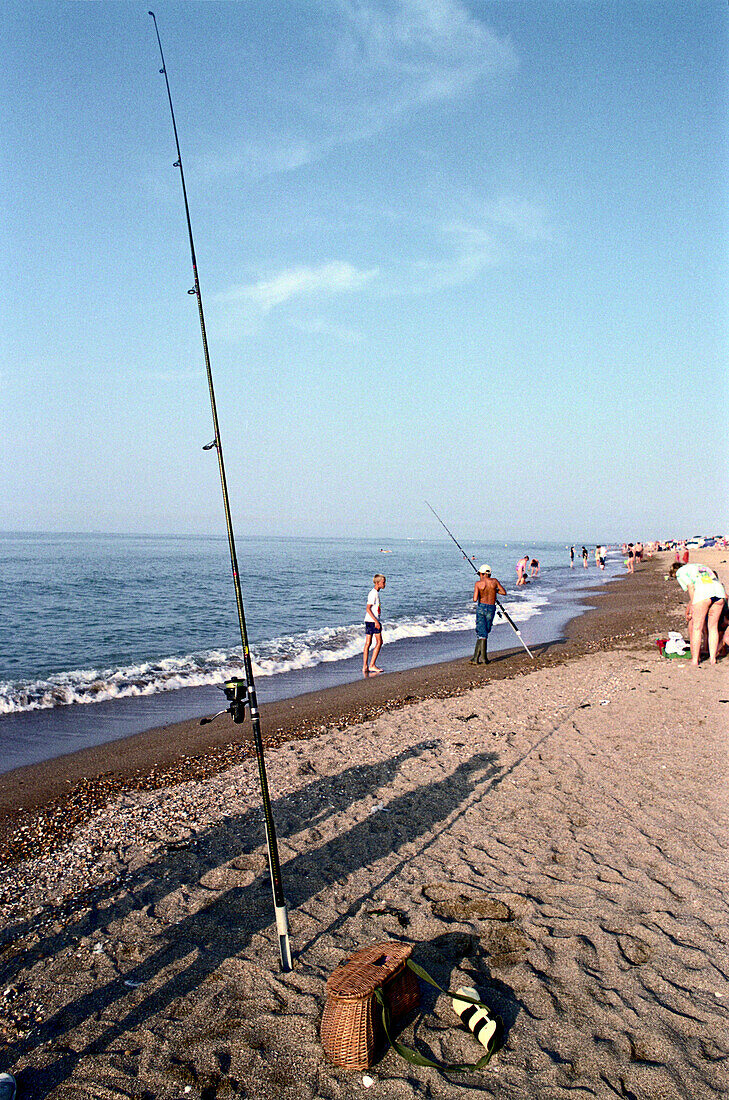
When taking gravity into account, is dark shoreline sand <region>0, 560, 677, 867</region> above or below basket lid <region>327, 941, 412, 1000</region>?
below

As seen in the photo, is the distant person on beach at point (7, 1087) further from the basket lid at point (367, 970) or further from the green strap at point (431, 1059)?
the green strap at point (431, 1059)

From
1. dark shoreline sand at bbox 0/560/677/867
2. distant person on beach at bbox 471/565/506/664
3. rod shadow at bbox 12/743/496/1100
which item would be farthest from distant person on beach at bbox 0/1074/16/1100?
distant person on beach at bbox 471/565/506/664

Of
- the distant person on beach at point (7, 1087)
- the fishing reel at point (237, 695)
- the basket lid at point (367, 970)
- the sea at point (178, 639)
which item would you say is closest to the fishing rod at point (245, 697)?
the fishing reel at point (237, 695)

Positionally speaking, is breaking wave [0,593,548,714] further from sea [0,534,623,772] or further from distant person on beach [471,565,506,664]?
distant person on beach [471,565,506,664]

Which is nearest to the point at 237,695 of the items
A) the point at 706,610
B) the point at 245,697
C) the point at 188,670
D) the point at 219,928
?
the point at 245,697

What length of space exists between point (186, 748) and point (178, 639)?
870 centimetres

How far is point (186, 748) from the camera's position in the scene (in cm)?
810

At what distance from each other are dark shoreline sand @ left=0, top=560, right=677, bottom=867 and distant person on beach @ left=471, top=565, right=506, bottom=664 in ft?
1.45

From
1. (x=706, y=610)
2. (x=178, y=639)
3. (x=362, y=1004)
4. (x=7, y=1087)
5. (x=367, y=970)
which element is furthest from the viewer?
(x=178, y=639)

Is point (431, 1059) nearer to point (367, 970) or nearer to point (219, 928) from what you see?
point (367, 970)

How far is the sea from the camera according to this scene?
10.3 metres

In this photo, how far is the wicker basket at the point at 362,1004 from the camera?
2822 millimetres

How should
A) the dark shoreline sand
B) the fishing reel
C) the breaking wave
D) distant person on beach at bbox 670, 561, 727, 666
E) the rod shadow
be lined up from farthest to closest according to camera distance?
the breaking wave, distant person on beach at bbox 670, 561, 727, 666, the dark shoreline sand, the fishing reel, the rod shadow

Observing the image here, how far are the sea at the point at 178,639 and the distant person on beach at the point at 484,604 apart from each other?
4.98 feet
